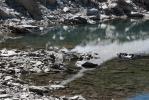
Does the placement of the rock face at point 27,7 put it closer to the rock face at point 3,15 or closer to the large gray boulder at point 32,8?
the large gray boulder at point 32,8

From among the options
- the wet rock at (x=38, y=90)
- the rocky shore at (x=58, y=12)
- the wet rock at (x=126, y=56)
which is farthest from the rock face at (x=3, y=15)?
the wet rock at (x=38, y=90)

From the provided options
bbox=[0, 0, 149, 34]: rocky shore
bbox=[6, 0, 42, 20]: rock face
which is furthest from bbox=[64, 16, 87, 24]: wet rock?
bbox=[6, 0, 42, 20]: rock face

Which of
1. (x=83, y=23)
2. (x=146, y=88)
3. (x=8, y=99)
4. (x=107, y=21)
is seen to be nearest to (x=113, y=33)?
(x=83, y=23)

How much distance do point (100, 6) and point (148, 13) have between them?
11.5 meters

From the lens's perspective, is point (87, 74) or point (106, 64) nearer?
point (87, 74)

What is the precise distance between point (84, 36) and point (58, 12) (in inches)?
799

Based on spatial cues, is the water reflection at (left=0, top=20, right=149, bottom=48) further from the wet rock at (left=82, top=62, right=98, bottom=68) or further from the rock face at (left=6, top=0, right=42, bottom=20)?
the wet rock at (left=82, top=62, right=98, bottom=68)

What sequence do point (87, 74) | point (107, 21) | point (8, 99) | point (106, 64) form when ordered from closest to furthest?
point (8, 99) → point (87, 74) → point (106, 64) → point (107, 21)

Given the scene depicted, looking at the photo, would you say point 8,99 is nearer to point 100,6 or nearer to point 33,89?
point 33,89

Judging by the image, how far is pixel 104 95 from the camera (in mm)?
30312

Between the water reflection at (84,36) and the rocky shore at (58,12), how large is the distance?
10.3 feet

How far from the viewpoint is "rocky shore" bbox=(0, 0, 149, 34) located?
226 feet

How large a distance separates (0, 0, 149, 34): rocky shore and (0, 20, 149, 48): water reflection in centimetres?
313

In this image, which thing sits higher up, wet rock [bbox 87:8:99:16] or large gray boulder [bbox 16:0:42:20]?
large gray boulder [bbox 16:0:42:20]
